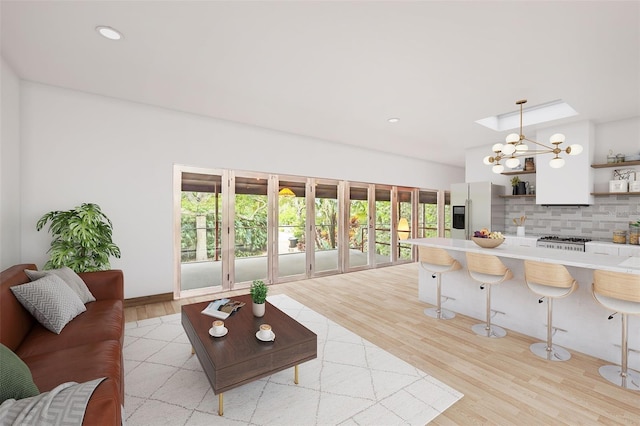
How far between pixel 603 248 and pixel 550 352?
2815mm

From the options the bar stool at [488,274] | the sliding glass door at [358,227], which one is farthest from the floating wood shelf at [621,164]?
the sliding glass door at [358,227]

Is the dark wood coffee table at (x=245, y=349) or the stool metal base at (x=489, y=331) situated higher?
the dark wood coffee table at (x=245, y=349)

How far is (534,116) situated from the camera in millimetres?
4926

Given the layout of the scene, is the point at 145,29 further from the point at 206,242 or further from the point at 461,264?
the point at 461,264

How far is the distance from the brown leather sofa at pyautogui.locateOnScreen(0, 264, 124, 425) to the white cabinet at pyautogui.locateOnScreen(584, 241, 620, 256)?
6.01 m

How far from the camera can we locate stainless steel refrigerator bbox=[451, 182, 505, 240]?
5.89 m

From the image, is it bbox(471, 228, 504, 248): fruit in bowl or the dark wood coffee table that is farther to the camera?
bbox(471, 228, 504, 248): fruit in bowl

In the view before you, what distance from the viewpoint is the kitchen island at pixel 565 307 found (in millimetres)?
2662

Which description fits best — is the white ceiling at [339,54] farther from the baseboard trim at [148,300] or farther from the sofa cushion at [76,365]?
the baseboard trim at [148,300]

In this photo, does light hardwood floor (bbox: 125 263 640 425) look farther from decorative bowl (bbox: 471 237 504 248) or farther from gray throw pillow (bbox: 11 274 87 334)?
gray throw pillow (bbox: 11 274 87 334)

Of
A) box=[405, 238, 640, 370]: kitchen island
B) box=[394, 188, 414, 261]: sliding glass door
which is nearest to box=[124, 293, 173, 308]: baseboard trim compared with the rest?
box=[405, 238, 640, 370]: kitchen island

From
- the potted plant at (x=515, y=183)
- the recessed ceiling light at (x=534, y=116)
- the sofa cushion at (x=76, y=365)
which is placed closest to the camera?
the sofa cushion at (x=76, y=365)

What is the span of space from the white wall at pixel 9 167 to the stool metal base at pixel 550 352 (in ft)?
18.3

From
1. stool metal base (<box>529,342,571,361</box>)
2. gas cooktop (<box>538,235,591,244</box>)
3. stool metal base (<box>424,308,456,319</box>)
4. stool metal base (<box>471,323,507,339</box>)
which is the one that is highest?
gas cooktop (<box>538,235,591,244</box>)
